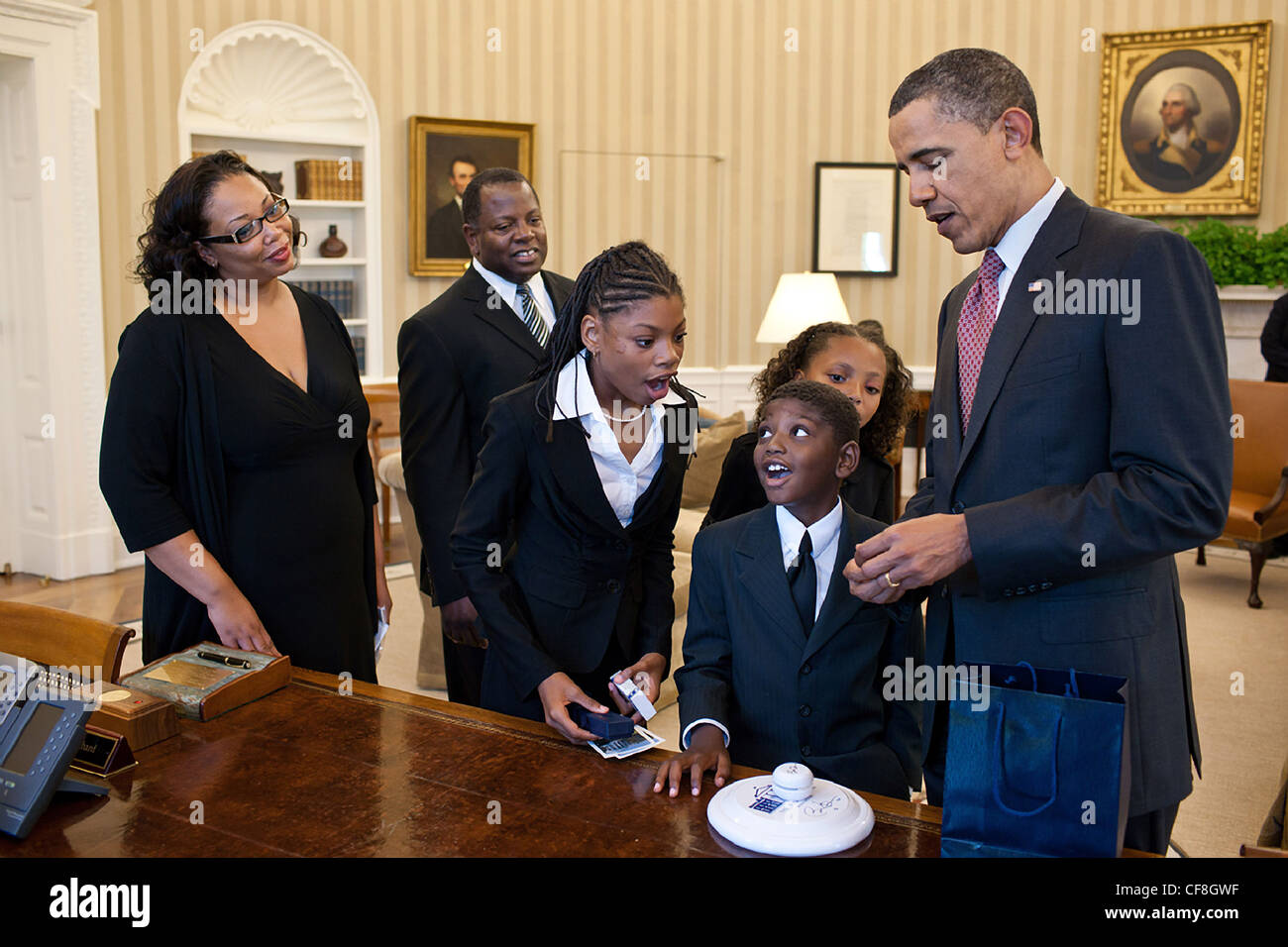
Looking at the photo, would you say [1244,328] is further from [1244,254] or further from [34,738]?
[34,738]

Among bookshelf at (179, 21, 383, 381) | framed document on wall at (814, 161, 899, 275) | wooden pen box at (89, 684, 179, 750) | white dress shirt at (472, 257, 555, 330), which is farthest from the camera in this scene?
framed document on wall at (814, 161, 899, 275)

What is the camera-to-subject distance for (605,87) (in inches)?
353

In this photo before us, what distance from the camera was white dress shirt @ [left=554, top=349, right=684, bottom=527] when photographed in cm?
240

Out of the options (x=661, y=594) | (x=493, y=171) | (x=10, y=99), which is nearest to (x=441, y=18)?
(x=10, y=99)

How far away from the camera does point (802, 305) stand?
27.3ft

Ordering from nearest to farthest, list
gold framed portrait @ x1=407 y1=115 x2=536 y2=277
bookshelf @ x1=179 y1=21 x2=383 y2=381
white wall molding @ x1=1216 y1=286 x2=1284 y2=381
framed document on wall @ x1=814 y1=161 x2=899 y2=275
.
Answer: bookshelf @ x1=179 y1=21 x2=383 y2=381
gold framed portrait @ x1=407 y1=115 x2=536 y2=277
white wall molding @ x1=1216 y1=286 x2=1284 y2=381
framed document on wall @ x1=814 y1=161 x2=899 y2=275

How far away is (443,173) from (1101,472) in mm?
7125

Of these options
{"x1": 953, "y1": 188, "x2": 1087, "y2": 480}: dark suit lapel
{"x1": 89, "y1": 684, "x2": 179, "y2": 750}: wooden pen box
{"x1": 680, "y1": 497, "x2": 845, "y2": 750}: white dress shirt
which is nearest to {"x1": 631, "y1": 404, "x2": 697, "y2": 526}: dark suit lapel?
{"x1": 680, "y1": 497, "x2": 845, "y2": 750}: white dress shirt

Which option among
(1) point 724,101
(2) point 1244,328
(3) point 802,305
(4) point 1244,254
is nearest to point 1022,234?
(3) point 802,305

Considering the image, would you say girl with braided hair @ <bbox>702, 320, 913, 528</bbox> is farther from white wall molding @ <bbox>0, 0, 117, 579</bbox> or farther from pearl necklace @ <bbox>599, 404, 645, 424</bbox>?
white wall molding @ <bbox>0, 0, 117, 579</bbox>

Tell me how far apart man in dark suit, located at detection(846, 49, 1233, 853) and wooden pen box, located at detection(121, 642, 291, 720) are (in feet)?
3.89

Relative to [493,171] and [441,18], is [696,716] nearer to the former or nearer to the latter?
[493,171]

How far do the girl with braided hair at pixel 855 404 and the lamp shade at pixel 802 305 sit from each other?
16.4 feet
